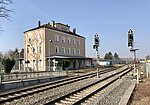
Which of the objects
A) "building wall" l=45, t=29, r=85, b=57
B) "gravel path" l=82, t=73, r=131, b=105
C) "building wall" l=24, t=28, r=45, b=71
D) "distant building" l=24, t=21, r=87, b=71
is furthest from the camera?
"building wall" l=45, t=29, r=85, b=57

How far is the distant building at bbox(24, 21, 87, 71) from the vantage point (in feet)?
182

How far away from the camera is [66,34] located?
212 feet

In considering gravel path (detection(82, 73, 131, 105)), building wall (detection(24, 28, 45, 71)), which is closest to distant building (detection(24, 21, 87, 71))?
building wall (detection(24, 28, 45, 71))

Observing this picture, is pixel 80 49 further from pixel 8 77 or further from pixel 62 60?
pixel 8 77

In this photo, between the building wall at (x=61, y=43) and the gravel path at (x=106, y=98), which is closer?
the gravel path at (x=106, y=98)

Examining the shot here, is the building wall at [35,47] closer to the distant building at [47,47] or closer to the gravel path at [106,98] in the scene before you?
the distant building at [47,47]

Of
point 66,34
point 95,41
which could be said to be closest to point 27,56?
point 66,34

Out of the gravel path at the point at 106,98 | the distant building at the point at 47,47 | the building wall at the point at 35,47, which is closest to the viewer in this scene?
the gravel path at the point at 106,98

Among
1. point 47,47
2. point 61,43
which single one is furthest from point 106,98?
point 61,43

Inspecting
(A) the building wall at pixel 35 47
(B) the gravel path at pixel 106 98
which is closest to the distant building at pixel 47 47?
(A) the building wall at pixel 35 47

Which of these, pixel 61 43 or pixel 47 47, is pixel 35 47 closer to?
pixel 47 47

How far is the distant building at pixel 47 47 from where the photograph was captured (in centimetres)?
5541

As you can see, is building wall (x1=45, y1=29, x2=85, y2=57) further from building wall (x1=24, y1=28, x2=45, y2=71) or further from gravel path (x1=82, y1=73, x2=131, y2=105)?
gravel path (x1=82, y1=73, x2=131, y2=105)

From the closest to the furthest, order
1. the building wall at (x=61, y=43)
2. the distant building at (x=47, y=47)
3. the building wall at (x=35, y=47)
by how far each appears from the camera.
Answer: the distant building at (x=47, y=47)
the building wall at (x=35, y=47)
the building wall at (x=61, y=43)
